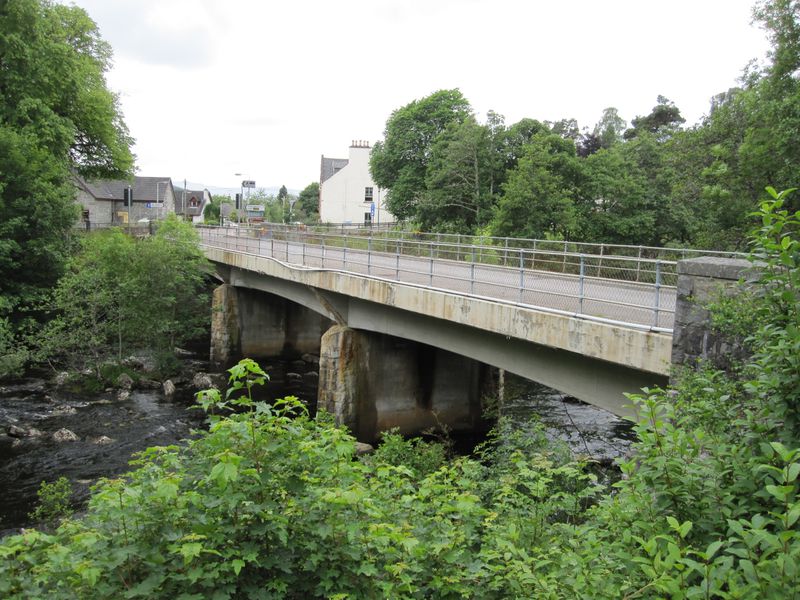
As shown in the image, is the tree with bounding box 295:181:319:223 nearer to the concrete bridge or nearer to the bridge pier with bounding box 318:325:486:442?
the concrete bridge

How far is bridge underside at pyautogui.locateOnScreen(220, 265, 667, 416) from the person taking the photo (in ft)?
34.8

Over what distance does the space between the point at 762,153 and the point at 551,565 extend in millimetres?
19616

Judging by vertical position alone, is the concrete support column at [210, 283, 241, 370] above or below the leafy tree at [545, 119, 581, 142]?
below

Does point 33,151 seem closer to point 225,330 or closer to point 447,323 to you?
point 225,330

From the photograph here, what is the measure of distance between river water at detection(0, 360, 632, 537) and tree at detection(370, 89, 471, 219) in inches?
1081

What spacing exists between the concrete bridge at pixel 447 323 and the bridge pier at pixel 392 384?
0.03 metres

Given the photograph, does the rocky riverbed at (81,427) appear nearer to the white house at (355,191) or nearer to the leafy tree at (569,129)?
the leafy tree at (569,129)

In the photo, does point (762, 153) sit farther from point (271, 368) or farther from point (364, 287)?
point (271, 368)

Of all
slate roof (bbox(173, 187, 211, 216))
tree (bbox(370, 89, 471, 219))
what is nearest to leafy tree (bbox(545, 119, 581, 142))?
tree (bbox(370, 89, 471, 219))

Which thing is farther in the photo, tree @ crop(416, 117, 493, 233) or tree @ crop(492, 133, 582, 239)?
tree @ crop(416, 117, 493, 233)

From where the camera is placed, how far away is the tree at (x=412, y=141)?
5069 cm

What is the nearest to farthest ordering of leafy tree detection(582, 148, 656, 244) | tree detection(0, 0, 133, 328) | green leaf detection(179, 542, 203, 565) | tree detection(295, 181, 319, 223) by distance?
green leaf detection(179, 542, 203, 565)
tree detection(0, 0, 133, 328)
leafy tree detection(582, 148, 656, 244)
tree detection(295, 181, 319, 223)

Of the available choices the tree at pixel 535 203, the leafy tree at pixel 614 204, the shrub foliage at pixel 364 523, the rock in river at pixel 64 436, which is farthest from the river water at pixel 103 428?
the leafy tree at pixel 614 204

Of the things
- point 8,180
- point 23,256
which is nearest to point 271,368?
point 23,256
